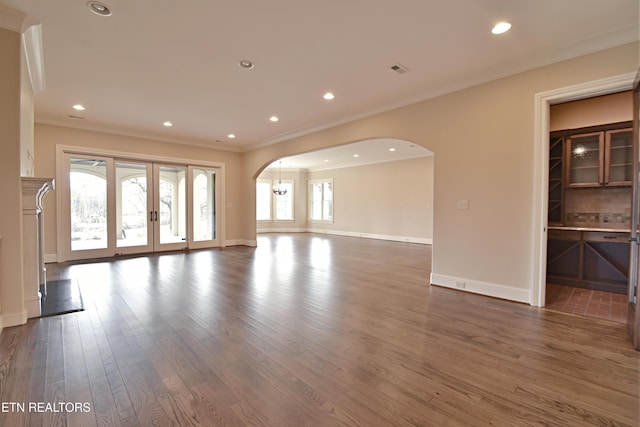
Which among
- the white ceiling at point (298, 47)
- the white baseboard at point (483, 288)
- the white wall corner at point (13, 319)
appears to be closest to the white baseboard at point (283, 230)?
the white ceiling at point (298, 47)

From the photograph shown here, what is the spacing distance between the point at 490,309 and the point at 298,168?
1054 cm

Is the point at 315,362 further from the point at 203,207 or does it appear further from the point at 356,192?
the point at 356,192

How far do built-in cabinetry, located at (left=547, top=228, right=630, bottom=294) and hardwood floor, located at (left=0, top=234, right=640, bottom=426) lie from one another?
1.76 metres

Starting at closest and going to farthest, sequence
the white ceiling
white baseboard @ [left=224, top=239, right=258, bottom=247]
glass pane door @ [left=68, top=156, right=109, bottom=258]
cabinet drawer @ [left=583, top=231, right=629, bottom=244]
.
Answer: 1. the white ceiling
2. cabinet drawer @ [left=583, top=231, right=629, bottom=244]
3. glass pane door @ [left=68, top=156, right=109, bottom=258]
4. white baseboard @ [left=224, top=239, right=258, bottom=247]

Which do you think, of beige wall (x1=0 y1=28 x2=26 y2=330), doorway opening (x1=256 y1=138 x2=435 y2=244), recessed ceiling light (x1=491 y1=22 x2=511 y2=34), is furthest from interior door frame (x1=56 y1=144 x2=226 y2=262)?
recessed ceiling light (x1=491 y1=22 x2=511 y2=34)

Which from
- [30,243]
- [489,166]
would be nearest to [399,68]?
[489,166]

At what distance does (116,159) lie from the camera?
6762 mm

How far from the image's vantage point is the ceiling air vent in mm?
3609

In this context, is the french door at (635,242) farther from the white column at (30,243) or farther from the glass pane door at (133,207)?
the glass pane door at (133,207)

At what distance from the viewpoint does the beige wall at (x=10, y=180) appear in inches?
108

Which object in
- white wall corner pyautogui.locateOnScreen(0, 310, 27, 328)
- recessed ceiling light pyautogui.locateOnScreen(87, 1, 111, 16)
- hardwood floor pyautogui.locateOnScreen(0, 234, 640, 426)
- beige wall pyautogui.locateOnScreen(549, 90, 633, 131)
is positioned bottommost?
hardwood floor pyautogui.locateOnScreen(0, 234, 640, 426)

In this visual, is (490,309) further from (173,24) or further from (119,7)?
(119,7)

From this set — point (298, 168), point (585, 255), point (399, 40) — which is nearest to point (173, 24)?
point (399, 40)

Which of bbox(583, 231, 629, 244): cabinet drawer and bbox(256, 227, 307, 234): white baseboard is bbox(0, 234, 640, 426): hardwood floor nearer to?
bbox(583, 231, 629, 244): cabinet drawer
